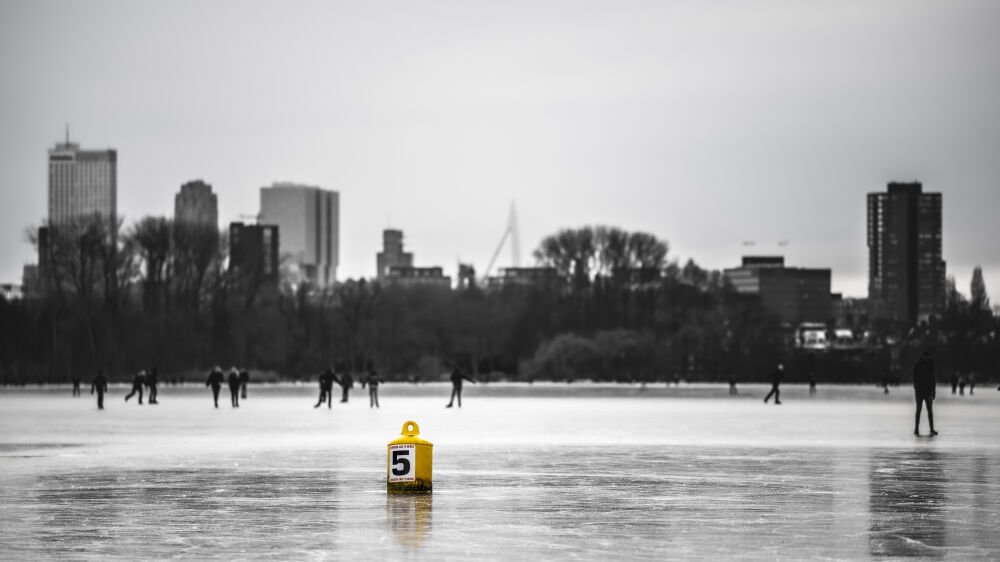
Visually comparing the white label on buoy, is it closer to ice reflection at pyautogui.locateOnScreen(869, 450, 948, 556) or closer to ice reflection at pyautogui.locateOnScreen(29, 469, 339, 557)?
ice reflection at pyautogui.locateOnScreen(29, 469, 339, 557)

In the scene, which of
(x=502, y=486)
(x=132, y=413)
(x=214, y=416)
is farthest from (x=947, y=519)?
(x=132, y=413)

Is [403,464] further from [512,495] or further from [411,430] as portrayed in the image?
[512,495]

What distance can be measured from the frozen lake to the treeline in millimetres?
84231

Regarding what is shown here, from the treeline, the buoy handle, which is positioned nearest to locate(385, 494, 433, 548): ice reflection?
the buoy handle

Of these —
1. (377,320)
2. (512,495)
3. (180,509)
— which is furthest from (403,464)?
(377,320)

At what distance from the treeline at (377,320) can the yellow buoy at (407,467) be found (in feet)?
311

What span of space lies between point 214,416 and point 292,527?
30.6 meters

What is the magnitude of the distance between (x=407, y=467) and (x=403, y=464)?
0.07 m

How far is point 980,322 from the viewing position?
149 metres

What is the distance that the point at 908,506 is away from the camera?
16.8m

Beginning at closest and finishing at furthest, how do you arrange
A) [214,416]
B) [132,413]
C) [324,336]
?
[214,416]
[132,413]
[324,336]

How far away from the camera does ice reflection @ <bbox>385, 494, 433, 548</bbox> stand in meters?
14.0

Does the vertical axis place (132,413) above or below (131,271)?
below

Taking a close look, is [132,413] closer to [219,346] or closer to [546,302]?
[219,346]
